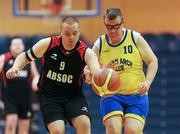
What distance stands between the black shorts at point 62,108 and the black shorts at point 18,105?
331 cm

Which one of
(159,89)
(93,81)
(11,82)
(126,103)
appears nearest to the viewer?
(93,81)

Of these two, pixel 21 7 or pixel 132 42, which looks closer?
pixel 132 42

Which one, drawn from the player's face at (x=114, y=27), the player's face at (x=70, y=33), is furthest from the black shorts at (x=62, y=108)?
the player's face at (x=114, y=27)

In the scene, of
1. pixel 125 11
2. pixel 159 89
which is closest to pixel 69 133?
pixel 159 89

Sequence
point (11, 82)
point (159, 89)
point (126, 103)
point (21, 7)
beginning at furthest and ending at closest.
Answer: point (159, 89) < point (21, 7) < point (11, 82) < point (126, 103)

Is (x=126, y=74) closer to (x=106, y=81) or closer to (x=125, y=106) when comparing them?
(x=125, y=106)

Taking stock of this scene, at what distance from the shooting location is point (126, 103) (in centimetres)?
780

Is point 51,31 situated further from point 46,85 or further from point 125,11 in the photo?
point 46,85

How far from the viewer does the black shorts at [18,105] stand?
35.9ft

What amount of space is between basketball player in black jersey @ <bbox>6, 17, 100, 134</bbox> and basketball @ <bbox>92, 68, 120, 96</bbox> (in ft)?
0.86

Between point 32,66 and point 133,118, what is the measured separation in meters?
3.93

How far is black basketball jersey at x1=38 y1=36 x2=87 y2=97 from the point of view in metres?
7.58

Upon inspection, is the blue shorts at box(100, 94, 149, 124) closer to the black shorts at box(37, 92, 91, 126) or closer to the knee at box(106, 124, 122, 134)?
the knee at box(106, 124, 122, 134)

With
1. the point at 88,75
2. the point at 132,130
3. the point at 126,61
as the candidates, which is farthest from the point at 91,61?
the point at 132,130
